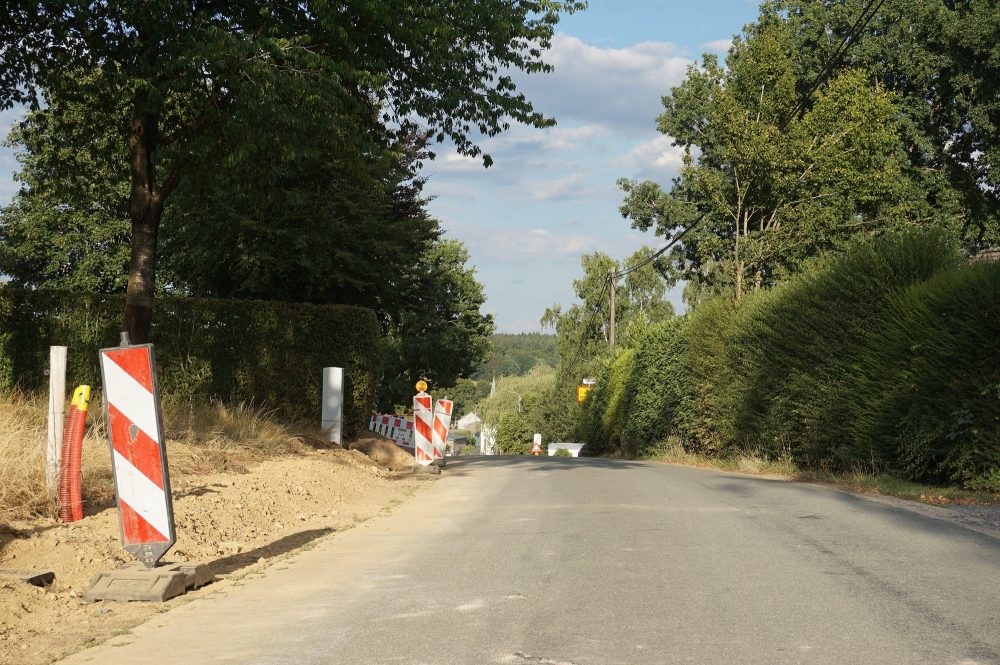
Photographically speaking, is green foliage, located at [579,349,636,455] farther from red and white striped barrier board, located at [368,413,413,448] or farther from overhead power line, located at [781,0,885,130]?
overhead power line, located at [781,0,885,130]

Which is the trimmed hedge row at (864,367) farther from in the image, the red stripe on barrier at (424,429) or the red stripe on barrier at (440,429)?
the red stripe on barrier at (424,429)

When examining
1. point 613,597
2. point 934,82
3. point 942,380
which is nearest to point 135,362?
point 613,597

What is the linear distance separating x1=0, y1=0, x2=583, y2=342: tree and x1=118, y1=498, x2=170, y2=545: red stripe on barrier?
22.0 feet

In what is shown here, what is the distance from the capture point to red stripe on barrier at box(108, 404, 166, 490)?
22.4 ft

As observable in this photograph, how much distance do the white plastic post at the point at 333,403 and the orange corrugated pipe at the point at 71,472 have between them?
1011cm

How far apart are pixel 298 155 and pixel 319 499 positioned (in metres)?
4.59

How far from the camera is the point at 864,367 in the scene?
17000mm

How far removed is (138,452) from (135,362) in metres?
0.62

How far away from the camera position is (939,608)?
591cm

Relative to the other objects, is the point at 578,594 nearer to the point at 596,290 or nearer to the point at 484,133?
the point at 484,133

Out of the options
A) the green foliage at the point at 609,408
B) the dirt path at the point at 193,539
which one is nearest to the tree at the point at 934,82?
the green foliage at the point at 609,408

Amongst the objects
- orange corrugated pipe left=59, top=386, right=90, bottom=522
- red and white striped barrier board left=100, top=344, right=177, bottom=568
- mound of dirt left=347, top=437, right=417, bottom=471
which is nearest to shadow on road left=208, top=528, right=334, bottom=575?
red and white striped barrier board left=100, top=344, right=177, bottom=568

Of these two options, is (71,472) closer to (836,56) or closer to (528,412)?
(836,56)

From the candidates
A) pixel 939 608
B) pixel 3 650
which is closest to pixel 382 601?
pixel 3 650
